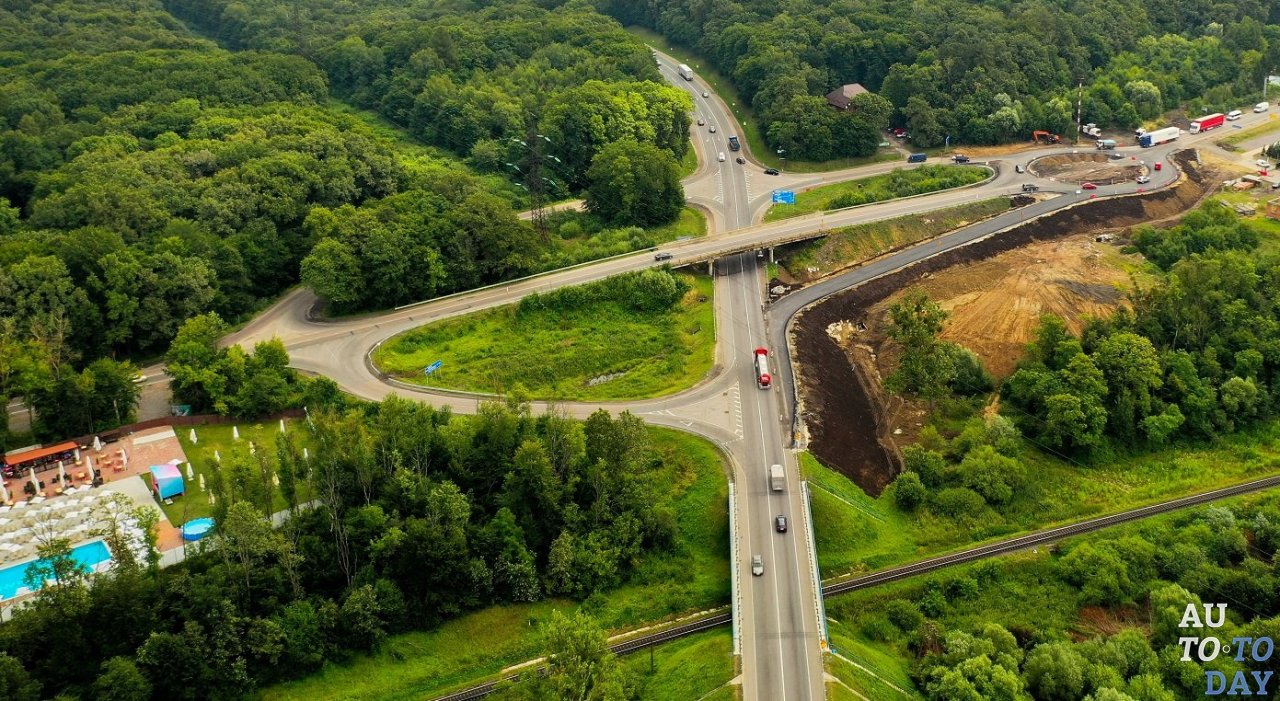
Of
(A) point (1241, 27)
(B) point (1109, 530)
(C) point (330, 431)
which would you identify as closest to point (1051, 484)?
(B) point (1109, 530)

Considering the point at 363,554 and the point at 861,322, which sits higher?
the point at 861,322

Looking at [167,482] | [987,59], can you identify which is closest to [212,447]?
[167,482]

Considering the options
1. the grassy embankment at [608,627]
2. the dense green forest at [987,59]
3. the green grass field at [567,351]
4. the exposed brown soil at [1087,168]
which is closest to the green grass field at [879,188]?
the dense green forest at [987,59]

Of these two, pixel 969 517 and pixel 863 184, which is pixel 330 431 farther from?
pixel 863 184

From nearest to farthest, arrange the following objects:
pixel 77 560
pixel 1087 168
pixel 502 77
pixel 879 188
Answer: pixel 77 560, pixel 879 188, pixel 1087 168, pixel 502 77

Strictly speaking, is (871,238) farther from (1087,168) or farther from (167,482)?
(167,482)

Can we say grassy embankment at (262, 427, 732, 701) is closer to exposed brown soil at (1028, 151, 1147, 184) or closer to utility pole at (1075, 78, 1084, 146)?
exposed brown soil at (1028, 151, 1147, 184)

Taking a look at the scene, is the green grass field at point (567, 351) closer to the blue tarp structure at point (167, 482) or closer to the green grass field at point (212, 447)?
the green grass field at point (212, 447)

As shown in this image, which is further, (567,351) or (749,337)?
(749,337)
